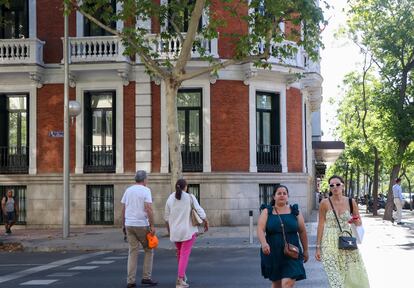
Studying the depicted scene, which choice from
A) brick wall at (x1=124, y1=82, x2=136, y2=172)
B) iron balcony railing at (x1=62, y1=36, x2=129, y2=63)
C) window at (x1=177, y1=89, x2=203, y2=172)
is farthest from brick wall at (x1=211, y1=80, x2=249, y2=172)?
iron balcony railing at (x1=62, y1=36, x2=129, y2=63)

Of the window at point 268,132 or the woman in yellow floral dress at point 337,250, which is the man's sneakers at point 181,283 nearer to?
the woman in yellow floral dress at point 337,250

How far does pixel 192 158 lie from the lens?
2438 centimetres

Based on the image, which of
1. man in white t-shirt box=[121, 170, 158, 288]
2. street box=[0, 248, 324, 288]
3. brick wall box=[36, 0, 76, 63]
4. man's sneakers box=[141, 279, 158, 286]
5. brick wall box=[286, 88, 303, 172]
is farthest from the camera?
brick wall box=[286, 88, 303, 172]

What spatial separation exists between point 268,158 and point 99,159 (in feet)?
22.2

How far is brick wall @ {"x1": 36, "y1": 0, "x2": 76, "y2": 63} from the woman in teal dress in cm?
1976

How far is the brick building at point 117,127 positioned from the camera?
24094 millimetres

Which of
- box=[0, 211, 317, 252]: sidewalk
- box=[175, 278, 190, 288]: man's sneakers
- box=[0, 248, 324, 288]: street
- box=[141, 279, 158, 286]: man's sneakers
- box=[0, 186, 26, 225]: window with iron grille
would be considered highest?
box=[0, 186, 26, 225]: window with iron grille

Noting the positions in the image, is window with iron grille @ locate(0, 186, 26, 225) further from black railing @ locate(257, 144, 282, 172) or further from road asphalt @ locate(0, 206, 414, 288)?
black railing @ locate(257, 144, 282, 172)

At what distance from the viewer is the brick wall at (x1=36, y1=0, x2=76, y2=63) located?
25078 millimetres

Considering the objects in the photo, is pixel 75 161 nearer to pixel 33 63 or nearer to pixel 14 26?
pixel 33 63

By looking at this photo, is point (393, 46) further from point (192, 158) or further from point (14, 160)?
point (14, 160)

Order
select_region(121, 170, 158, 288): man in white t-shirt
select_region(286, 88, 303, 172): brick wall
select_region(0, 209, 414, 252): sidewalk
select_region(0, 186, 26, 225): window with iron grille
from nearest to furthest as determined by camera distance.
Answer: select_region(121, 170, 158, 288): man in white t-shirt < select_region(0, 209, 414, 252): sidewalk < select_region(0, 186, 26, 225): window with iron grille < select_region(286, 88, 303, 172): brick wall

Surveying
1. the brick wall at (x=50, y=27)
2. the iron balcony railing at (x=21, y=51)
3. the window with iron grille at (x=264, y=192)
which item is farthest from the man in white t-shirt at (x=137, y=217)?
the brick wall at (x=50, y=27)

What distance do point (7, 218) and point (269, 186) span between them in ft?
32.8
